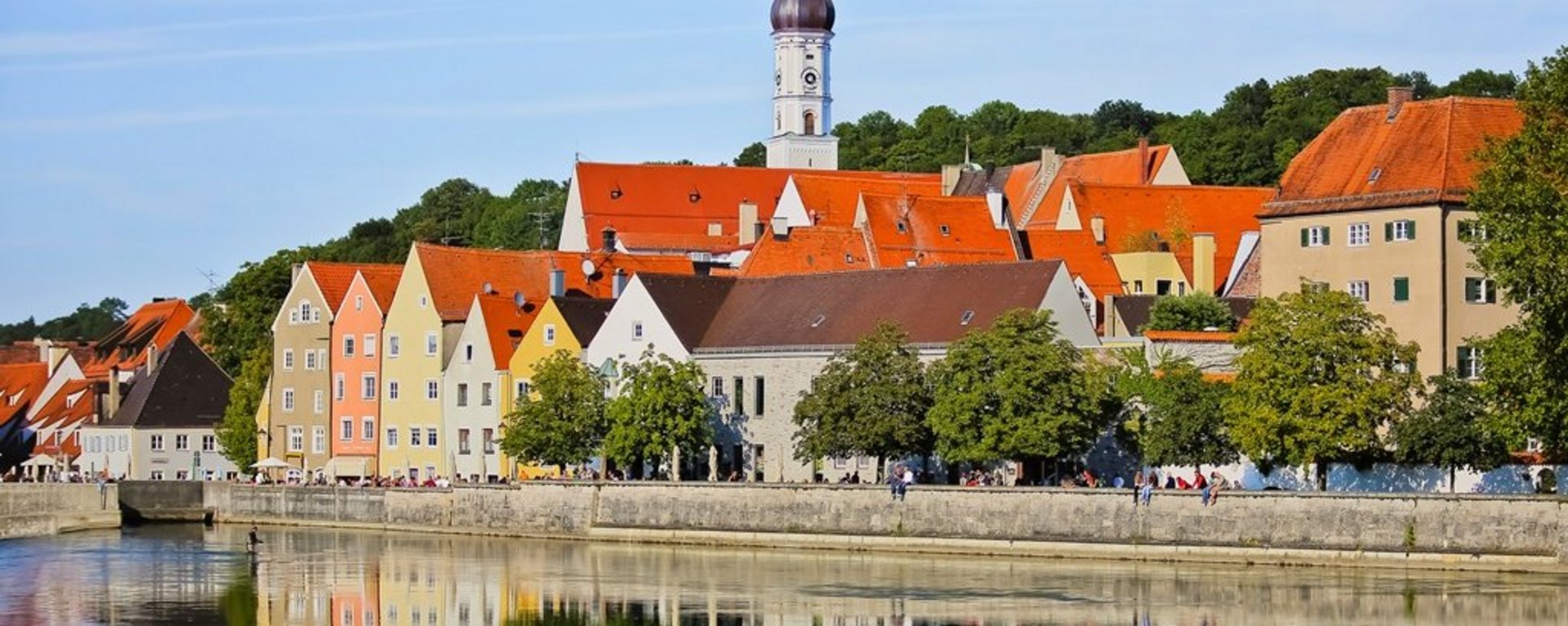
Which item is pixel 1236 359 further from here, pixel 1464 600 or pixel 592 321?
pixel 592 321

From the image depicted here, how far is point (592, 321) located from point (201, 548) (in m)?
16.3

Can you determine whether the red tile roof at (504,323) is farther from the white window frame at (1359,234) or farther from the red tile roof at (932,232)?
the white window frame at (1359,234)

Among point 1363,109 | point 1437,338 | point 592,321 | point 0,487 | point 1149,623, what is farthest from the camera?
point 0,487

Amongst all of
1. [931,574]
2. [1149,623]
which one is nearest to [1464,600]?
[1149,623]

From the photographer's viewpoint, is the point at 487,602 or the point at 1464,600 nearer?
the point at 1464,600

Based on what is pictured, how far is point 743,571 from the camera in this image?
229 ft

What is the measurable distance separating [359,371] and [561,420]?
20.1 meters

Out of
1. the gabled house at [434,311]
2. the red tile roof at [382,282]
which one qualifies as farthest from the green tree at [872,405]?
the red tile roof at [382,282]

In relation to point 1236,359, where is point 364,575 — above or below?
below

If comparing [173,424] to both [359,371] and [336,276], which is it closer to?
[336,276]

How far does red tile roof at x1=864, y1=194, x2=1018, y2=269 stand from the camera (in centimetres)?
10556

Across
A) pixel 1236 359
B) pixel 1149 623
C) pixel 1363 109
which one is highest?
pixel 1363 109

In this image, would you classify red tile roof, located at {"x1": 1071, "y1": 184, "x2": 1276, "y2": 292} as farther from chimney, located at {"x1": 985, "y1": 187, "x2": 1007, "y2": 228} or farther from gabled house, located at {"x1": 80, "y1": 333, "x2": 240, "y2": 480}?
gabled house, located at {"x1": 80, "y1": 333, "x2": 240, "y2": 480}

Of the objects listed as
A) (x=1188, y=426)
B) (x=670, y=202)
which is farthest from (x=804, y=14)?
(x=1188, y=426)
